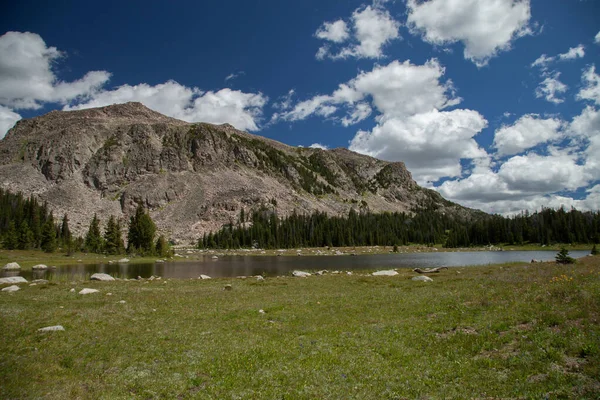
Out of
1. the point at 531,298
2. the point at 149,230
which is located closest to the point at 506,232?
the point at 149,230

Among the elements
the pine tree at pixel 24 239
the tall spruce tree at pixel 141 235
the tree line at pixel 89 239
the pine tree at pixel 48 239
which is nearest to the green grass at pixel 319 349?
the tree line at pixel 89 239

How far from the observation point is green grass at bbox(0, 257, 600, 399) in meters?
11.0

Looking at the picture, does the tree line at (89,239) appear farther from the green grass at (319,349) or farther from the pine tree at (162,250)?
the green grass at (319,349)

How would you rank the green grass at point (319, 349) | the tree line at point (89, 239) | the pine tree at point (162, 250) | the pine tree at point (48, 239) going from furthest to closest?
the pine tree at point (162, 250), the tree line at point (89, 239), the pine tree at point (48, 239), the green grass at point (319, 349)

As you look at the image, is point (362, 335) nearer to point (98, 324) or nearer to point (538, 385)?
point (538, 385)

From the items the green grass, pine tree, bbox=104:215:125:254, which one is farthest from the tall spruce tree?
the green grass

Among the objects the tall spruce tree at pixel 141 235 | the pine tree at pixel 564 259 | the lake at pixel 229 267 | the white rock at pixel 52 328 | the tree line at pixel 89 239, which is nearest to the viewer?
the white rock at pixel 52 328

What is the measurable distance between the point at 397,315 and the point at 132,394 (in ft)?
51.0

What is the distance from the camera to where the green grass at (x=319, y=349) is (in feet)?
36.0

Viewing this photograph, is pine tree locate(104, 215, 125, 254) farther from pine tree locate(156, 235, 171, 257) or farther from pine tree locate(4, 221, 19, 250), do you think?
pine tree locate(4, 221, 19, 250)

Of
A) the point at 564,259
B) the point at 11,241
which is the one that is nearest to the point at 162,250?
the point at 11,241

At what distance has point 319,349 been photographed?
1513cm

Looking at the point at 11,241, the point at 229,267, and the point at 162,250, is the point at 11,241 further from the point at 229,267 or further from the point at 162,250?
the point at 229,267

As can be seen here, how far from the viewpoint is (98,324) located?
63.8 ft
